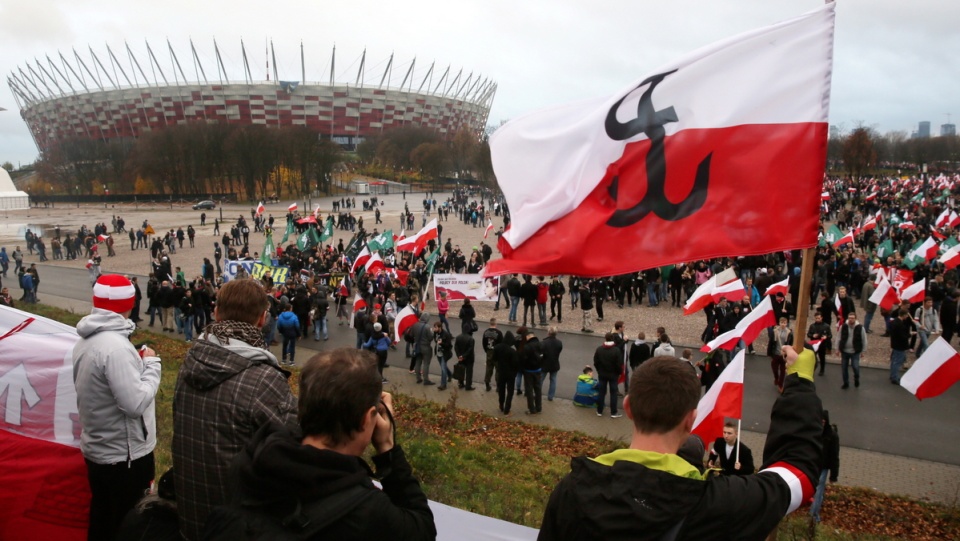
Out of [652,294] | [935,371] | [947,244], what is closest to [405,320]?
[935,371]

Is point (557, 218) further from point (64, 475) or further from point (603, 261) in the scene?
point (64, 475)

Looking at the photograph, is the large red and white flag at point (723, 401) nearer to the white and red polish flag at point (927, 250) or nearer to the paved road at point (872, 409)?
the paved road at point (872, 409)

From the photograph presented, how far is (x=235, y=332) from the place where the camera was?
9.68 ft

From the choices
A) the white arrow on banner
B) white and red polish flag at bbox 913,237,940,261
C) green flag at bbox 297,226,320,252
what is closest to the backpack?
the white arrow on banner

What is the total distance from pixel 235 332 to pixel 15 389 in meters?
2.02

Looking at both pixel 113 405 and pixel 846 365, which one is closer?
pixel 113 405

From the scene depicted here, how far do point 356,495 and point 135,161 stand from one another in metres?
95.9

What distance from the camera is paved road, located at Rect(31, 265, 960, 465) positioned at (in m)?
10.3

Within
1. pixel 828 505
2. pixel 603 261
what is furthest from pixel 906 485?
pixel 603 261

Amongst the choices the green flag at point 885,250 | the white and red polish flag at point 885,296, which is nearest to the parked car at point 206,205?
the green flag at point 885,250

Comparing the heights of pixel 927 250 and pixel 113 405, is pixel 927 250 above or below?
above

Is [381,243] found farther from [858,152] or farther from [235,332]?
[858,152]

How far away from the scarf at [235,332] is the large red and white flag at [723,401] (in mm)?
4318

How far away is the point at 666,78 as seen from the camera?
14.5 ft
